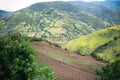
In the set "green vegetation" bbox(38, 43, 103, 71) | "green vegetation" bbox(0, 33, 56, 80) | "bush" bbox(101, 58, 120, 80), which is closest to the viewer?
"green vegetation" bbox(0, 33, 56, 80)

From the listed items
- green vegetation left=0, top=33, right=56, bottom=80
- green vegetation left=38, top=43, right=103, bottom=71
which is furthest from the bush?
green vegetation left=38, top=43, right=103, bottom=71

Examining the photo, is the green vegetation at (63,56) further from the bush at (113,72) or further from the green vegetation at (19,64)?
the green vegetation at (19,64)

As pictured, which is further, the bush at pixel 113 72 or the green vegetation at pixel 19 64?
the bush at pixel 113 72

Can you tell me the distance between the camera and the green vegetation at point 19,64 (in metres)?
45.1

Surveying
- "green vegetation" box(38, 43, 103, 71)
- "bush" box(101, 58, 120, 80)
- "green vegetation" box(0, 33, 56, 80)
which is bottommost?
"green vegetation" box(38, 43, 103, 71)

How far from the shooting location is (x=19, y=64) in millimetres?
49844

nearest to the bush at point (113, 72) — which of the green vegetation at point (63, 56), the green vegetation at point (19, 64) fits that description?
the green vegetation at point (19, 64)

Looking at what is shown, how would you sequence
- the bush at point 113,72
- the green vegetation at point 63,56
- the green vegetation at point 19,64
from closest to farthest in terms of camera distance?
the green vegetation at point 19,64 → the bush at point 113,72 → the green vegetation at point 63,56

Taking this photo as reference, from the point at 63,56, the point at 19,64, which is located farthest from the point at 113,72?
the point at 63,56

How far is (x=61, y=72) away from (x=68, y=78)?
5357 millimetres

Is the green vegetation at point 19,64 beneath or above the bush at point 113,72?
above

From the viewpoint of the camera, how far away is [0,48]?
55.3 meters

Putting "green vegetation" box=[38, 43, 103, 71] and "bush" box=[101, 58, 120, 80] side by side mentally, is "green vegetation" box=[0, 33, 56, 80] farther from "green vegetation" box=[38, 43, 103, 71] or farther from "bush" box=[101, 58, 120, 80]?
"green vegetation" box=[38, 43, 103, 71]

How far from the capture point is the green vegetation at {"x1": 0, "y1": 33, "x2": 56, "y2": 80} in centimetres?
4512
